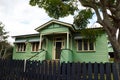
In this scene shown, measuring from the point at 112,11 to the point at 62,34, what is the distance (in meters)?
9.36

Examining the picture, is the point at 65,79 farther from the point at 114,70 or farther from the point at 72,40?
the point at 72,40

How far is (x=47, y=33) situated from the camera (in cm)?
1744

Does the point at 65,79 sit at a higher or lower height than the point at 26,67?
lower

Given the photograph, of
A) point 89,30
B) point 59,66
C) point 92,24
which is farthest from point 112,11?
point 59,66

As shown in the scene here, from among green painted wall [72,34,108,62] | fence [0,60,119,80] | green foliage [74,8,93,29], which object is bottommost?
fence [0,60,119,80]

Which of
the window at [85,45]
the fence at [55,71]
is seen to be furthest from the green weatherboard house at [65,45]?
the fence at [55,71]

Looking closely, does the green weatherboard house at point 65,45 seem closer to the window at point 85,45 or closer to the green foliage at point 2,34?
the window at point 85,45

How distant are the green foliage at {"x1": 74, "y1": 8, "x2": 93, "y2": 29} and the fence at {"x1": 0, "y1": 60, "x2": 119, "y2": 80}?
5930 millimetres

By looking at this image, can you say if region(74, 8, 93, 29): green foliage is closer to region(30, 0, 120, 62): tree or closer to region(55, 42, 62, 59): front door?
region(30, 0, 120, 62): tree

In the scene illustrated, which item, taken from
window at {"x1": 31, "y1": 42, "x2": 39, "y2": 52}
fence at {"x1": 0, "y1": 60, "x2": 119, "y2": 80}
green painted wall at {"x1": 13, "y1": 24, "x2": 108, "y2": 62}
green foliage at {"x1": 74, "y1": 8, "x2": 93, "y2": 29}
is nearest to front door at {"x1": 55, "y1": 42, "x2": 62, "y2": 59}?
green painted wall at {"x1": 13, "y1": 24, "x2": 108, "y2": 62}

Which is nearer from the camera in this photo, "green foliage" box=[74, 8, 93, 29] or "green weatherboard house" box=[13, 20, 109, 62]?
"green foliage" box=[74, 8, 93, 29]

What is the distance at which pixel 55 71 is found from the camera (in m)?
6.45

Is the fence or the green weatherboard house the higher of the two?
the green weatherboard house

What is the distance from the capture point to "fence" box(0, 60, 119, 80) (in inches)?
220
